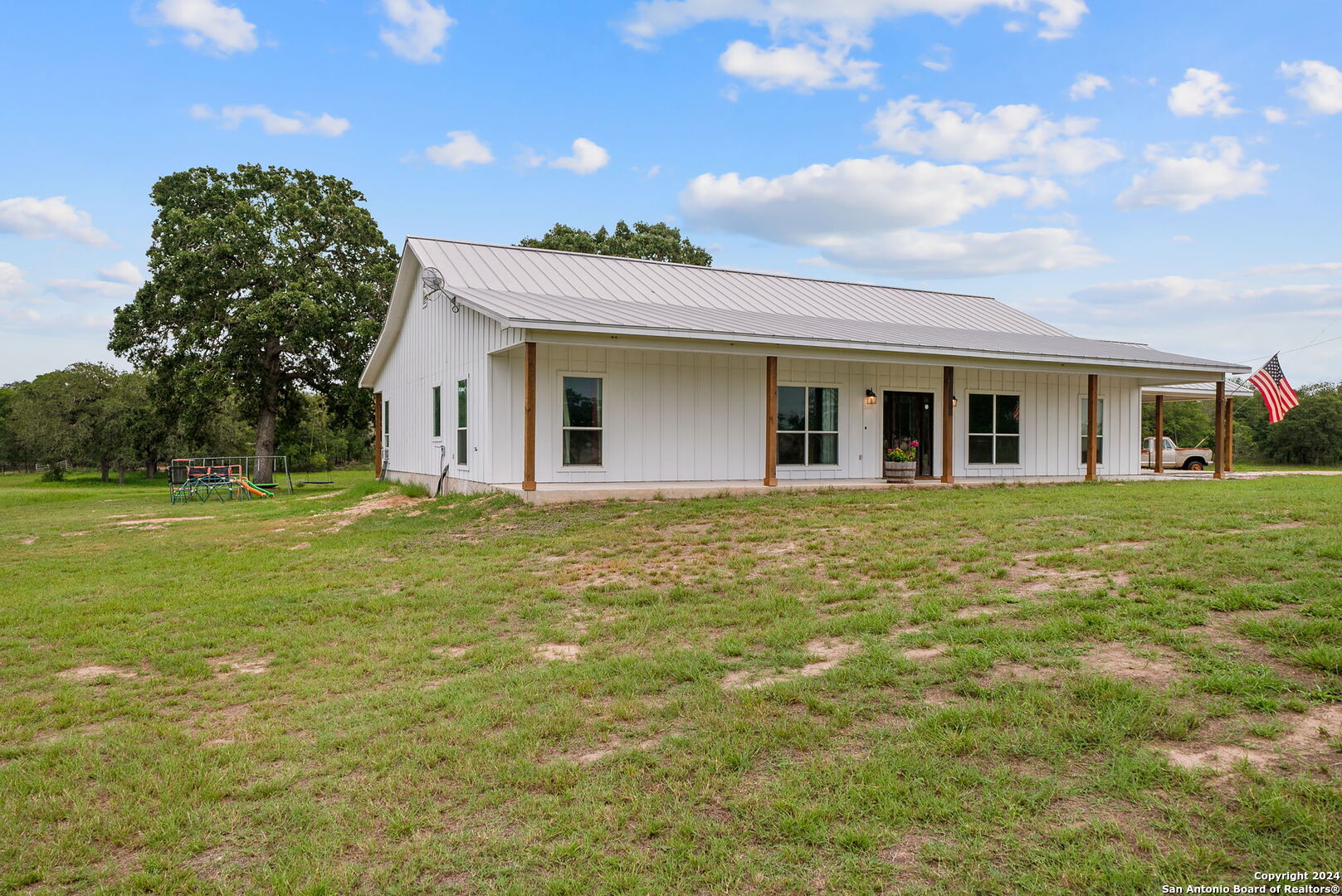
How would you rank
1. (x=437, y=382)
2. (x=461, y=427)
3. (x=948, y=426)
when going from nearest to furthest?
(x=461, y=427)
(x=948, y=426)
(x=437, y=382)

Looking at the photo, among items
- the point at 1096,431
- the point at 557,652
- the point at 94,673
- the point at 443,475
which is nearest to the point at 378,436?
the point at 443,475

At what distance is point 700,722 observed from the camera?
3898 mm

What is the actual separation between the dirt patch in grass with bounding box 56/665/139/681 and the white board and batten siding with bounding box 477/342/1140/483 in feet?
26.3

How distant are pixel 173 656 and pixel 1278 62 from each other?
61.1 ft

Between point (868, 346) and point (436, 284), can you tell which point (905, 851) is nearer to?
point (868, 346)

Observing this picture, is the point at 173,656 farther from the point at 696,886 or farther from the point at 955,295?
the point at 955,295

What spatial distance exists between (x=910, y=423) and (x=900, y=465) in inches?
61.9

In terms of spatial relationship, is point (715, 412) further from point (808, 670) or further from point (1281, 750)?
point (1281, 750)

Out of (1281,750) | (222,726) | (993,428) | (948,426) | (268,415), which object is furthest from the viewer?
(268,415)

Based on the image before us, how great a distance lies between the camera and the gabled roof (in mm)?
12852

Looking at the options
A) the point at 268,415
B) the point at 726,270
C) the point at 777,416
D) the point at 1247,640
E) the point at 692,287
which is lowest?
the point at 1247,640

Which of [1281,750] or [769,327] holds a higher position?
[769,327]

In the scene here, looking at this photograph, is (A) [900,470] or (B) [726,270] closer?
(A) [900,470]

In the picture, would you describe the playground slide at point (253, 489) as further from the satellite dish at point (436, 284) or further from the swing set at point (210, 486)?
the satellite dish at point (436, 284)
